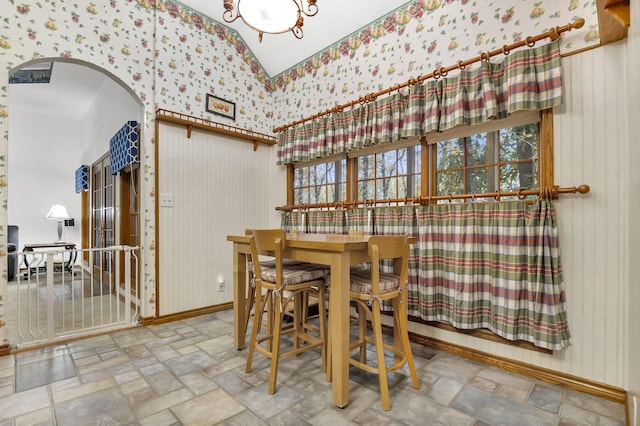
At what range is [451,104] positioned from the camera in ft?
7.38

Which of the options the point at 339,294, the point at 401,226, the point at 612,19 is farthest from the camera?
Result: the point at 401,226

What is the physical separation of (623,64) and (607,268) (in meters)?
1.15

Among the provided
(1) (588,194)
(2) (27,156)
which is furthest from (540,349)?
(2) (27,156)

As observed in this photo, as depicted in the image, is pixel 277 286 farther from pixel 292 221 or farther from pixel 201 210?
pixel 201 210

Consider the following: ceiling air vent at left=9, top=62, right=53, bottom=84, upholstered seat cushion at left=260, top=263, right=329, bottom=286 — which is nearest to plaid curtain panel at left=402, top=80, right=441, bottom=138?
upholstered seat cushion at left=260, top=263, right=329, bottom=286

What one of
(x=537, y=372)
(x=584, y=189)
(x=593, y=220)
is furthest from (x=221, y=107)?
(x=537, y=372)

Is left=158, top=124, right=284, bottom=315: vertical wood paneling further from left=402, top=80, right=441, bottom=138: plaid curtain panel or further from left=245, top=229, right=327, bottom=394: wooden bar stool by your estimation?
left=402, top=80, right=441, bottom=138: plaid curtain panel

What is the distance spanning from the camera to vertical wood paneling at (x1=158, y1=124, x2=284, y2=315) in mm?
3096

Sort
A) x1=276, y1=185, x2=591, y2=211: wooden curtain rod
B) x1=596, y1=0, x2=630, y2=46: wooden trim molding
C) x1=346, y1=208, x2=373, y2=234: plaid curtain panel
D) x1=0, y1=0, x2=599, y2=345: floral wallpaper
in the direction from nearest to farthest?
1. x1=596, y1=0, x2=630, y2=46: wooden trim molding
2. x1=276, y1=185, x2=591, y2=211: wooden curtain rod
3. x1=0, y1=0, x2=599, y2=345: floral wallpaper
4. x1=346, y1=208, x2=373, y2=234: plaid curtain panel

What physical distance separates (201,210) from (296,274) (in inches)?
74.1

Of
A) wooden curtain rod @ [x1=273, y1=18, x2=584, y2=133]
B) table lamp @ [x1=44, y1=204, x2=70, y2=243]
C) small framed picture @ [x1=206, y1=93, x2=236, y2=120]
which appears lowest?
table lamp @ [x1=44, y1=204, x2=70, y2=243]

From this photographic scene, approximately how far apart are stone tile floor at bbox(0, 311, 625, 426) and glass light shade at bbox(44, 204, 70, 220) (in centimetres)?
468

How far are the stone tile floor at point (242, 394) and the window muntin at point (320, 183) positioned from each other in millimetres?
1689

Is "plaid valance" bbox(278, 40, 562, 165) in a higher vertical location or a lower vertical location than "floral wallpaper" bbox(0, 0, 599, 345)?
lower
